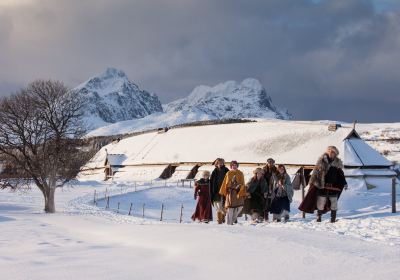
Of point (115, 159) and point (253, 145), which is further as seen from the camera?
point (115, 159)

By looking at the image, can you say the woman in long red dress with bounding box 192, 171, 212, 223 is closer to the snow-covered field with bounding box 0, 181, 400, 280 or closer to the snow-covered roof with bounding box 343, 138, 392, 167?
the snow-covered field with bounding box 0, 181, 400, 280

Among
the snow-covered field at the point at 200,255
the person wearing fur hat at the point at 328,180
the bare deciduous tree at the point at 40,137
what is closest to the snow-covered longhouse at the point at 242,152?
the bare deciduous tree at the point at 40,137

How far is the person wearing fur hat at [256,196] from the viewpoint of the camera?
15617mm

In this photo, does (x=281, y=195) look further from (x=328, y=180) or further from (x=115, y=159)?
(x=115, y=159)

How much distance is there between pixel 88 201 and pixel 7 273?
32829 mm

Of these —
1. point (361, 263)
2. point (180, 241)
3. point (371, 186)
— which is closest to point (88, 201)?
point (371, 186)

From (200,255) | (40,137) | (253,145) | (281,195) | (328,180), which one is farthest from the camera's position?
(253,145)

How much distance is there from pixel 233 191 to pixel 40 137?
16958mm

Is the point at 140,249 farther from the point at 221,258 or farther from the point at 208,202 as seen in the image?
the point at 208,202

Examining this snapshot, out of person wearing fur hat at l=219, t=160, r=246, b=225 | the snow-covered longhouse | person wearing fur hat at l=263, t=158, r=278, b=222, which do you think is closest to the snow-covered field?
person wearing fur hat at l=219, t=160, r=246, b=225

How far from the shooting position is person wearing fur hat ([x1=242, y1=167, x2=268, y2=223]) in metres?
15.6

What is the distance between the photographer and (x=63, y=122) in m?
28.1

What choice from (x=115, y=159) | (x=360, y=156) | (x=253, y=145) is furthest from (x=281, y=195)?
(x=115, y=159)

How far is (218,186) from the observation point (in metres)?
15.7
